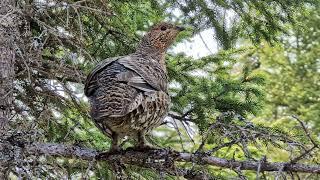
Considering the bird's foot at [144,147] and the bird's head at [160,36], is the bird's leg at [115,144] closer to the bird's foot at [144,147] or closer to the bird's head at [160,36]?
the bird's foot at [144,147]

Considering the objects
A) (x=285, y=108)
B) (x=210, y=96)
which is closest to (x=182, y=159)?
(x=210, y=96)

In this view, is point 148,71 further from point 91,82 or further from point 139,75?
point 91,82

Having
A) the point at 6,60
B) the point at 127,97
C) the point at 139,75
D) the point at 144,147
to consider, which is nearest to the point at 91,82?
the point at 139,75

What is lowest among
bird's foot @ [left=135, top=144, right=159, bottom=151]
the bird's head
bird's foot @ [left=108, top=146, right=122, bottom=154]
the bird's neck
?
bird's foot @ [left=108, top=146, right=122, bottom=154]

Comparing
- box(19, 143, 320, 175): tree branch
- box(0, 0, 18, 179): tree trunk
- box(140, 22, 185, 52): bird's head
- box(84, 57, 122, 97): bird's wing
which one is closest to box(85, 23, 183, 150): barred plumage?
box(84, 57, 122, 97): bird's wing

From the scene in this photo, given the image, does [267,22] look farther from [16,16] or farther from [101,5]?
[16,16]

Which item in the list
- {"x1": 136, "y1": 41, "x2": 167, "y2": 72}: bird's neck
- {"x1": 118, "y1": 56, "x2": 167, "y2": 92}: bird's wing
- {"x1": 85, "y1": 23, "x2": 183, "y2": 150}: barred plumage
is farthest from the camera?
{"x1": 136, "y1": 41, "x2": 167, "y2": 72}: bird's neck

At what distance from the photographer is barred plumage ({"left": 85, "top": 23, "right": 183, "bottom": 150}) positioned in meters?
3.95

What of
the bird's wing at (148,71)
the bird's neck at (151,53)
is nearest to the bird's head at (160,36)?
the bird's neck at (151,53)

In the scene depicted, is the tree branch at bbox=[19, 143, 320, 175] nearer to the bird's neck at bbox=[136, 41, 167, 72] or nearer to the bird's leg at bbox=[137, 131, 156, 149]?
the bird's leg at bbox=[137, 131, 156, 149]

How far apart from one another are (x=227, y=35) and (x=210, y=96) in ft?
2.51

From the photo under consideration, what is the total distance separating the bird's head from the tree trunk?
1053 millimetres

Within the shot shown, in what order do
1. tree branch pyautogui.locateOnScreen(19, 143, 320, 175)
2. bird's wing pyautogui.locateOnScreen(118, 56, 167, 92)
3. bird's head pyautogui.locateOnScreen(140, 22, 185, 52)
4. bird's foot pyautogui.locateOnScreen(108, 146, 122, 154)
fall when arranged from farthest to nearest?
bird's head pyautogui.locateOnScreen(140, 22, 185, 52)
bird's wing pyautogui.locateOnScreen(118, 56, 167, 92)
bird's foot pyautogui.locateOnScreen(108, 146, 122, 154)
tree branch pyautogui.locateOnScreen(19, 143, 320, 175)

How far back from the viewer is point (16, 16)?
14.9 feet
